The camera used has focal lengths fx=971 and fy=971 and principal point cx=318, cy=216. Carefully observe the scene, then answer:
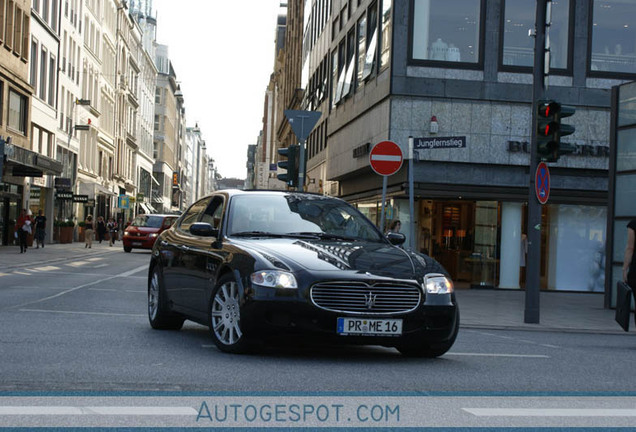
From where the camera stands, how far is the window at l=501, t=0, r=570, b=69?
25.8 m

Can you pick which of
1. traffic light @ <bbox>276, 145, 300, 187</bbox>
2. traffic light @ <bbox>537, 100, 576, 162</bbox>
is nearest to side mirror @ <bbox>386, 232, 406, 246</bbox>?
traffic light @ <bbox>537, 100, 576, 162</bbox>

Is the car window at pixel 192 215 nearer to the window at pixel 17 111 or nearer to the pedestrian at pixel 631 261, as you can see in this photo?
the pedestrian at pixel 631 261

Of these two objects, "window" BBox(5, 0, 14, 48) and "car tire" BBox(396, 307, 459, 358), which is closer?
"car tire" BBox(396, 307, 459, 358)

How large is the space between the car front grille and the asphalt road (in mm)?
463

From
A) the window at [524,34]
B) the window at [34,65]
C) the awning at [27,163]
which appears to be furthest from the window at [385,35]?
the window at [34,65]

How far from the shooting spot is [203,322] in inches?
356

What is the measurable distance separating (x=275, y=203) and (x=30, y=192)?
129ft

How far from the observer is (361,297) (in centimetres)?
789

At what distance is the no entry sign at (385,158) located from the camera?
1633 centimetres

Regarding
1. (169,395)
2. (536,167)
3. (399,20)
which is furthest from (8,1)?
(169,395)

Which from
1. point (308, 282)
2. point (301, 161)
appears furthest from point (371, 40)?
point (308, 282)

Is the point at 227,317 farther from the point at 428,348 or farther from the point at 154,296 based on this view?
the point at 154,296

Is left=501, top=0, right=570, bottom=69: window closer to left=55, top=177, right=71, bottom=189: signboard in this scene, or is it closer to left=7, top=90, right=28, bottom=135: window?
left=7, top=90, right=28, bottom=135: window

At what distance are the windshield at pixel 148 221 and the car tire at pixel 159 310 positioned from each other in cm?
3324
